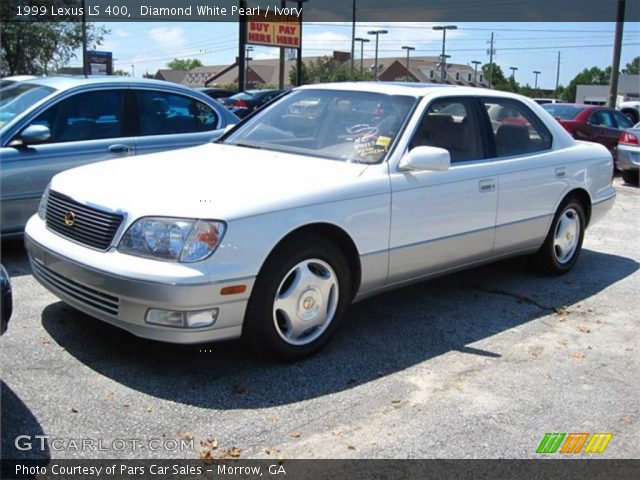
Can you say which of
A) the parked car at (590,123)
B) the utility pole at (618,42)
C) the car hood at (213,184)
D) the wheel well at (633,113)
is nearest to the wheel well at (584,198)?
the car hood at (213,184)

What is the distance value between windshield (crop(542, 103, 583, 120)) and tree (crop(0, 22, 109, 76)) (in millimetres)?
22039

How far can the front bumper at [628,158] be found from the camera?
12.8m

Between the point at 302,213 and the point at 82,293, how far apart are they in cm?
129

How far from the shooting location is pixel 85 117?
6.32m

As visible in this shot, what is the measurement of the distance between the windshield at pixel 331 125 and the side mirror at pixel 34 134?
164 centimetres

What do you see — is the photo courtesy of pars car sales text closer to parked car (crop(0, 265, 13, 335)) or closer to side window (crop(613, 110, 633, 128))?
parked car (crop(0, 265, 13, 335))

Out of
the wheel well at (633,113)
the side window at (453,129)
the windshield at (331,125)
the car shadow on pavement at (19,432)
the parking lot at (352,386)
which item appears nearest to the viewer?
the car shadow on pavement at (19,432)

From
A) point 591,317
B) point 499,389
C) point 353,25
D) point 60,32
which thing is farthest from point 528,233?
point 353,25

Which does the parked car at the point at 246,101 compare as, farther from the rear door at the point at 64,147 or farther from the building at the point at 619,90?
the building at the point at 619,90

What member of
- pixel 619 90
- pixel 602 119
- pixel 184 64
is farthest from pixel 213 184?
pixel 184 64

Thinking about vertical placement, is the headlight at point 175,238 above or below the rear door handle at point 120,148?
below

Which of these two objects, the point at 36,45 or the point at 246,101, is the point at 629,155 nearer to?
the point at 246,101

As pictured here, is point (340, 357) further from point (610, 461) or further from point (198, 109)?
point (198, 109)

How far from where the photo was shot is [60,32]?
34.5 meters
